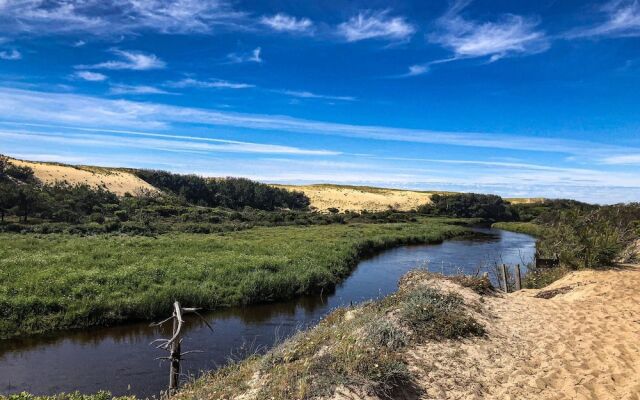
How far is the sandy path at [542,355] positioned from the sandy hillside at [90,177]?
247 feet

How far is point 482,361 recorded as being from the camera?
9867mm

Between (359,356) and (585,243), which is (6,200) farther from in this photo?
(585,243)

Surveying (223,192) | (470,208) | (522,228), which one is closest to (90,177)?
(223,192)

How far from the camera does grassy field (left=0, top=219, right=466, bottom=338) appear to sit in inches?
693

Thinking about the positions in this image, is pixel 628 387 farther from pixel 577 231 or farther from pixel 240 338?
pixel 577 231

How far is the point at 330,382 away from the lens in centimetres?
795

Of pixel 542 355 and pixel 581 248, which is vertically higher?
pixel 581 248

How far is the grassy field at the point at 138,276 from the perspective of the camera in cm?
1759

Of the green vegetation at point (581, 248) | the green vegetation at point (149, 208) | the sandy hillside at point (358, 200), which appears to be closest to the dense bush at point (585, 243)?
the green vegetation at point (581, 248)

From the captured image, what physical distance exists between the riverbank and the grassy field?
8.66 metres

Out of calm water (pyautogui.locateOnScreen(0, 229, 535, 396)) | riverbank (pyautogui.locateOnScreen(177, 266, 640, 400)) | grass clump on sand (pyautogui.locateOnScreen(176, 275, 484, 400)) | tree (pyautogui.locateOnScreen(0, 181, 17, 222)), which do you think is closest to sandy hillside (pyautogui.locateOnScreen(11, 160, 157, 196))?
tree (pyautogui.locateOnScreen(0, 181, 17, 222))

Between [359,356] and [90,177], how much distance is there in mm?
84714

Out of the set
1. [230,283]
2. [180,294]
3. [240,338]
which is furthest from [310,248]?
[240,338]

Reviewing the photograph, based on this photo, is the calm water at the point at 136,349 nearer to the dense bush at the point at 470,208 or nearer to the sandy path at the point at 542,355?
the sandy path at the point at 542,355
